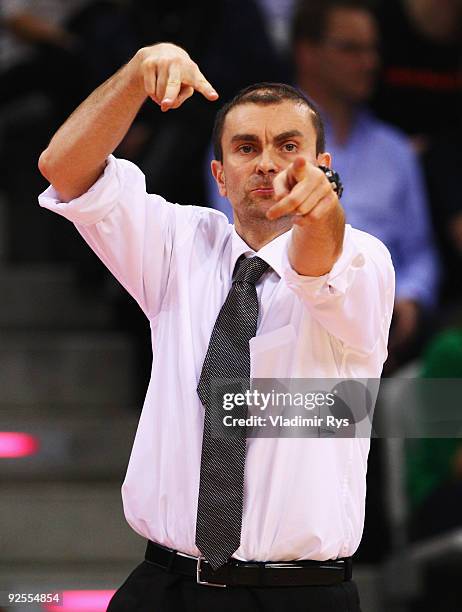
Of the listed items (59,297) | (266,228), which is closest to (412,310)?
(59,297)

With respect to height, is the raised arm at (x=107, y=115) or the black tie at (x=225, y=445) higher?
the raised arm at (x=107, y=115)

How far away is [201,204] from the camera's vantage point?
4504 mm

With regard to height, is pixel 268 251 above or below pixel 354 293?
above

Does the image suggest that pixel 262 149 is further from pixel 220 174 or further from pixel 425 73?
pixel 425 73

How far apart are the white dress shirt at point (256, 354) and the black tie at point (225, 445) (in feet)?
0.09

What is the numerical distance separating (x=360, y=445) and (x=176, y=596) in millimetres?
454

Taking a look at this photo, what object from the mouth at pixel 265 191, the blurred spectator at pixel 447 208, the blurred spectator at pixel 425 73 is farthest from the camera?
the blurred spectator at pixel 425 73

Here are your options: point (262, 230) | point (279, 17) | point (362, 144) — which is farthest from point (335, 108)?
point (262, 230)

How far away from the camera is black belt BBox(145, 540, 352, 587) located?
2.29 m

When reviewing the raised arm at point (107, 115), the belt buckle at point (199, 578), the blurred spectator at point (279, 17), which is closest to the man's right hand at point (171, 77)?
the raised arm at point (107, 115)

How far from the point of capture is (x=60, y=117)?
4949mm

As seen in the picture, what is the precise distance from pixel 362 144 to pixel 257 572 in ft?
8.63

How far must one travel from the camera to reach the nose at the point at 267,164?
235 centimetres

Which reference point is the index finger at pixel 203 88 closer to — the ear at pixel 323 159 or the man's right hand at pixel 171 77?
the man's right hand at pixel 171 77
